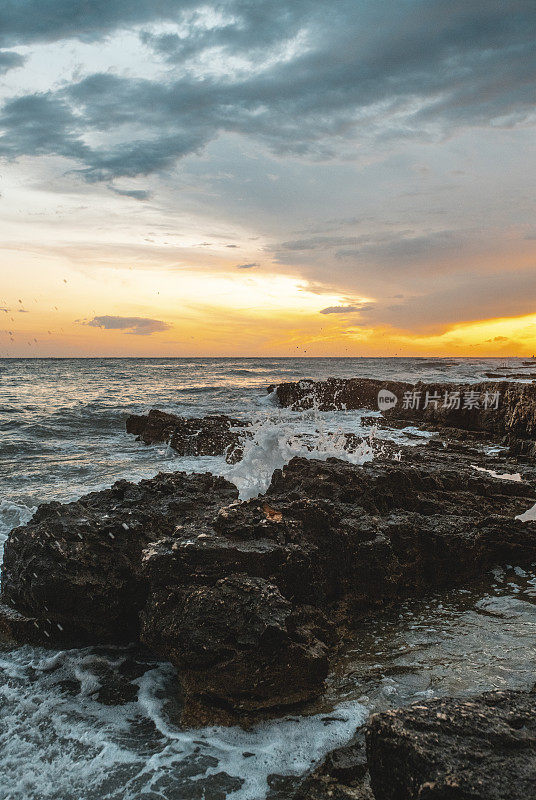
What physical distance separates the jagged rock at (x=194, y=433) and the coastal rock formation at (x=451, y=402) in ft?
14.8

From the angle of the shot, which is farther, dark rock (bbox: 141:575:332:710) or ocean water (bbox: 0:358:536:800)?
dark rock (bbox: 141:575:332:710)

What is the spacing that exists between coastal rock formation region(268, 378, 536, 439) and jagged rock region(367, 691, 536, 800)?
38.7 ft

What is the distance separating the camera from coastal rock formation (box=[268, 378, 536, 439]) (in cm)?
1359

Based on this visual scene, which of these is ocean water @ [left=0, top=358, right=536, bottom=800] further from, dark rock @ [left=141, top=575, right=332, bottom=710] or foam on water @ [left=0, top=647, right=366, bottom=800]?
dark rock @ [left=141, top=575, right=332, bottom=710]

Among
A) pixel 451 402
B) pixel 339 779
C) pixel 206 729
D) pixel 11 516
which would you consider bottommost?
pixel 11 516

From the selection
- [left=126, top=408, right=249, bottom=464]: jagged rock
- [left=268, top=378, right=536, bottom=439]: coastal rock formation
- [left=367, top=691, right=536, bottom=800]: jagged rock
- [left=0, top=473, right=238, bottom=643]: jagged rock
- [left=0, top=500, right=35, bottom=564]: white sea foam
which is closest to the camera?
[left=367, top=691, right=536, bottom=800]: jagged rock

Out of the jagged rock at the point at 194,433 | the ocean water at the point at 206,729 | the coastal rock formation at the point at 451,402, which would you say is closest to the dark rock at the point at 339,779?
the ocean water at the point at 206,729

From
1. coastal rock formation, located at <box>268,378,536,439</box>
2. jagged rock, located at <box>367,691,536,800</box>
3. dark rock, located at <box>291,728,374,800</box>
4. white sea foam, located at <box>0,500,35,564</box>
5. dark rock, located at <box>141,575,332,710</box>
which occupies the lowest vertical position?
white sea foam, located at <box>0,500,35,564</box>

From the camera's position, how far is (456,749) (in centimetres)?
217

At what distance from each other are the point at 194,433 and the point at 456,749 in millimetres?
12790

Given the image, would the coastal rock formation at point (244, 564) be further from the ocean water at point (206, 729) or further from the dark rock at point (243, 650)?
the ocean water at point (206, 729)

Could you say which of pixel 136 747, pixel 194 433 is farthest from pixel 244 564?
pixel 194 433

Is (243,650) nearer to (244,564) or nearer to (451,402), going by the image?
(244,564)

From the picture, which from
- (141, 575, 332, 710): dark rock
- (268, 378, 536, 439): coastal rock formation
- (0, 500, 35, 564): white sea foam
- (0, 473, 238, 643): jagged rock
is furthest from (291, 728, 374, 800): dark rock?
(268, 378, 536, 439): coastal rock formation
